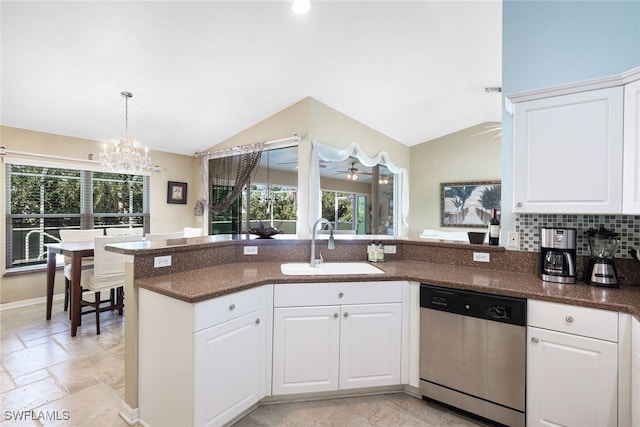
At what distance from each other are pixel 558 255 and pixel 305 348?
5.58 ft

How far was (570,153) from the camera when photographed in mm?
1792

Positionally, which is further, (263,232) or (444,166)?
(444,166)

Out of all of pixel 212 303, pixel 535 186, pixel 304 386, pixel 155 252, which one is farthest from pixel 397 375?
pixel 155 252

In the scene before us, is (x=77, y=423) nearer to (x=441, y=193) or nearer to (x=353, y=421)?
(x=353, y=421)

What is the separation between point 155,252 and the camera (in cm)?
192

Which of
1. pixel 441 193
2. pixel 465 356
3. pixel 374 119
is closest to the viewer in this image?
pixel 465 356

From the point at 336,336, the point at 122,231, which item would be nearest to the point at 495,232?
the point at 336,336

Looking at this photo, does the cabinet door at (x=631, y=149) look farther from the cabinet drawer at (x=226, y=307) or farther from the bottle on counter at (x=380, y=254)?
the cabinet drawer at (x=226, y=307)

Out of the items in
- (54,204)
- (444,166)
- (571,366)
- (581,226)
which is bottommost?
(571,366)

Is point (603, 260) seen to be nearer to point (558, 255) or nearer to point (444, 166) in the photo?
point (558, 255)

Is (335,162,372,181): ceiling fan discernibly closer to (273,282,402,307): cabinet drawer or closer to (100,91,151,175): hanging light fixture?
(100,91,151,175): hanging light fixture

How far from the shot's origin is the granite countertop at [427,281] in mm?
1566

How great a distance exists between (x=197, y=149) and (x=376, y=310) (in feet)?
15.4

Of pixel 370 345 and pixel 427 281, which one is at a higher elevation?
pixel 427 281
